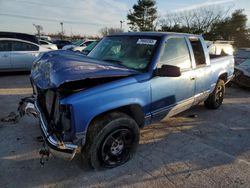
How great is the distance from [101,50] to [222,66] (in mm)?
3053

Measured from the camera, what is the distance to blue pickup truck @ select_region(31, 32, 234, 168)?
3018 mm

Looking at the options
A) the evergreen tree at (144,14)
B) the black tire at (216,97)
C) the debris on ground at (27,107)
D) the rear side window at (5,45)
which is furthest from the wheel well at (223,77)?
the evergreen tree at (144,14)

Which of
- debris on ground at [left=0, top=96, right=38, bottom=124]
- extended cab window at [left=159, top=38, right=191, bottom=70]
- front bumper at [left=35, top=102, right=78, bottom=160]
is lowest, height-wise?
front bumper at [left=35, top=102, right=78, bottom=160]

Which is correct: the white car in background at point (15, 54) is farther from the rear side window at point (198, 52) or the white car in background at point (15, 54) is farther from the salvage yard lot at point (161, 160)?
the rear side window at point (198, 52)

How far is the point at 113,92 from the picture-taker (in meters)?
3.24

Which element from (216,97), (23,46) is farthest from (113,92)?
(23,46)

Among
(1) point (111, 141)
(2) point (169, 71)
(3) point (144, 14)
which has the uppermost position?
(3) point (144, 14)

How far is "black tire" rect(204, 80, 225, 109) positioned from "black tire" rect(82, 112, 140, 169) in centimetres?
317

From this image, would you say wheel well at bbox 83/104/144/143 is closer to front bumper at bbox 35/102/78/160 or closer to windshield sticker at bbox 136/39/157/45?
front bumper at bbox 35/102/78/160

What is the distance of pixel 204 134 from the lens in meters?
4.85

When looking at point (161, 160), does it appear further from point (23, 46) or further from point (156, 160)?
point (23, 46)

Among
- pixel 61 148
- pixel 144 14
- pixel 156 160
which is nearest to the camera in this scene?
pixel 61 148

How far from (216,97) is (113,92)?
3891 millimetres

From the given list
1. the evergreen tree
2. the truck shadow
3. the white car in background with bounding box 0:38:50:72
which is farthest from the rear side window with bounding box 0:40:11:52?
the evergreen tree
